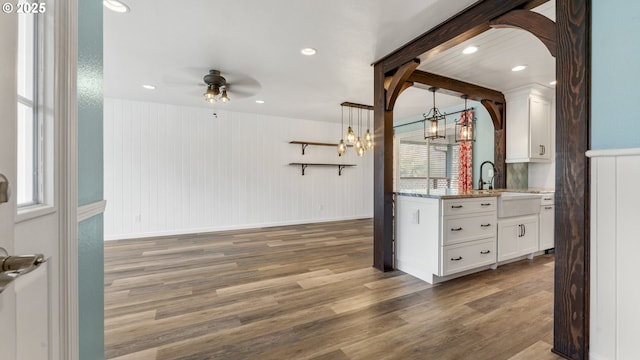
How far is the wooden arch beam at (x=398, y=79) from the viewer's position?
2.54m

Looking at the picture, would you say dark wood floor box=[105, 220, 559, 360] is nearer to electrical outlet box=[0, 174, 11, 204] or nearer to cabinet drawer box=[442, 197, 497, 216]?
cabinet drawer box=[442, 197, 497, 216]

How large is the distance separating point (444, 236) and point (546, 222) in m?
1.92

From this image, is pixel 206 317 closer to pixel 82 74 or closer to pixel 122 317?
pixel 122 317

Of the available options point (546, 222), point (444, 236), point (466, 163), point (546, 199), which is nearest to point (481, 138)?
point (466, 163)

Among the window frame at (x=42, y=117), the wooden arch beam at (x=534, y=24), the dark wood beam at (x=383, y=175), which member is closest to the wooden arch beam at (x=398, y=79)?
the dark wood beam at (x=383, y=175)

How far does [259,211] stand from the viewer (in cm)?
533

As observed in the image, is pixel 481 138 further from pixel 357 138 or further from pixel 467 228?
pixel 467 228

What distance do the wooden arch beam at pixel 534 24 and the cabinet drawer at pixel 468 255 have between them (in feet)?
6.01

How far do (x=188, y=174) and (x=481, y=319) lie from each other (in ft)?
15.8

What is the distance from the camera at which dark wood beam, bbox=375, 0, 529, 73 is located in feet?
5.92

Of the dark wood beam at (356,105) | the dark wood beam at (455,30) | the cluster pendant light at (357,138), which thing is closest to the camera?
the dark wood beam at (455,30)

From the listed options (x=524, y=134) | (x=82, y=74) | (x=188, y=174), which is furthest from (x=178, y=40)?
(x=524, y=134)

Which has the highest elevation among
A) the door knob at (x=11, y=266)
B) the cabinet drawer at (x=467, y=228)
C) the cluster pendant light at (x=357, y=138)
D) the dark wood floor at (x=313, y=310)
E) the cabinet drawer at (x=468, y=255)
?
the cluster pendant light at (x=357, y=138)

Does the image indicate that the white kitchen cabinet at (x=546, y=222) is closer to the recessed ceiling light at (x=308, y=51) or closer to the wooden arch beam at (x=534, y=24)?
the wooden arch beam at (x=534, y=24)
